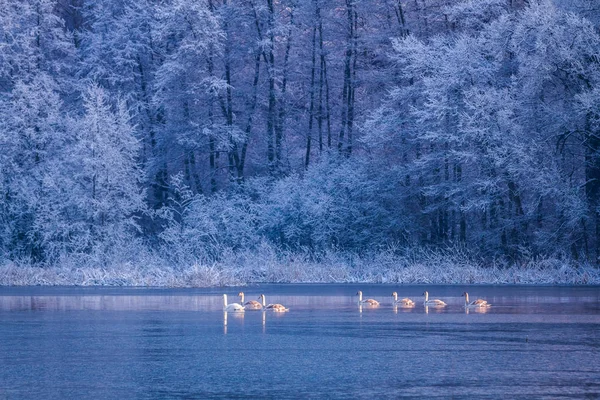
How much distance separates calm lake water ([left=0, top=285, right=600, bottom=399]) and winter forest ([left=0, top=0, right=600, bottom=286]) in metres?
9.84

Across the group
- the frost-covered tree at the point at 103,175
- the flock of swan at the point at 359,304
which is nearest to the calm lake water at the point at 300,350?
the flock of swan at the point at 359,304

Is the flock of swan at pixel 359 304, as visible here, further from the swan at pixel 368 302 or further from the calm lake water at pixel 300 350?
the calm lake water at pixel 300 350

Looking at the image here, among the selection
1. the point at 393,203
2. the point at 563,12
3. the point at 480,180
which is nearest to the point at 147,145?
the point at 393,203

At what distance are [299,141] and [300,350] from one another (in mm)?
34925

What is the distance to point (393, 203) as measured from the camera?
41.7 meters

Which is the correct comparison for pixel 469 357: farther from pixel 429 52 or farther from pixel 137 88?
pixel 137 88

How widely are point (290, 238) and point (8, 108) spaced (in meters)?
13.4

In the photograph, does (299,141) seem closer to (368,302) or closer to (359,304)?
(359,304)

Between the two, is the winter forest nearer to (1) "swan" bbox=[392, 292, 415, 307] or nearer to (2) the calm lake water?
(1) "swan" bbox=[392, 292, 415, 307]

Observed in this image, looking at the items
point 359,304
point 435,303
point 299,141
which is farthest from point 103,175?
point 435,303

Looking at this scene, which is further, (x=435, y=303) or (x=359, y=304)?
(x=359, y=304)

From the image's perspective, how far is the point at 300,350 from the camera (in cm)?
1642

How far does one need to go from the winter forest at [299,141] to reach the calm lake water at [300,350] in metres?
9.84

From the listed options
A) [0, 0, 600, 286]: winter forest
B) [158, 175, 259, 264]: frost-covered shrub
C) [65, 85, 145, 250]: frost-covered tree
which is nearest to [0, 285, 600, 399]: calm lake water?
[0, 0, 600, 286]: winter forest
